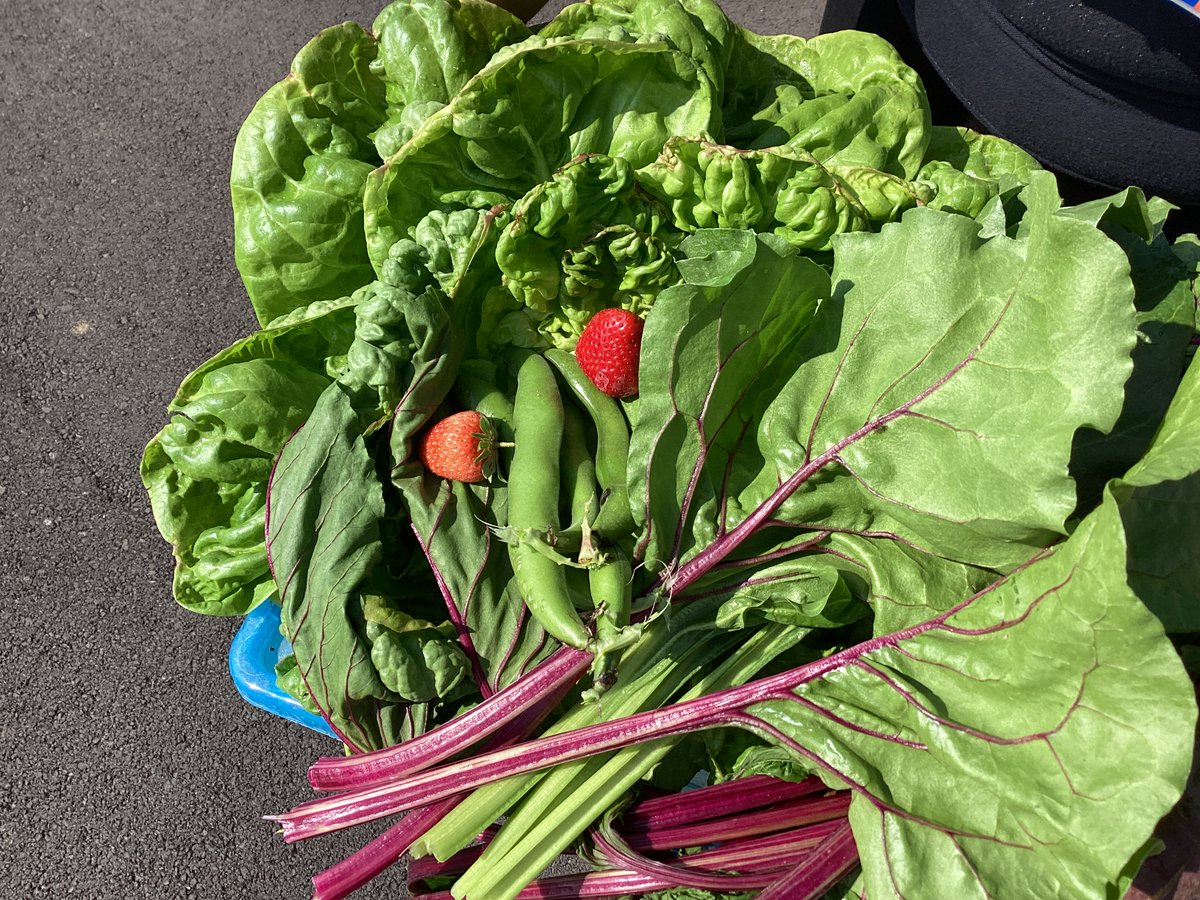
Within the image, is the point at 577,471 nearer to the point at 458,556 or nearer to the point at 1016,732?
the point at 458,556

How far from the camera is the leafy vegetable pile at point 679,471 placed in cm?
148

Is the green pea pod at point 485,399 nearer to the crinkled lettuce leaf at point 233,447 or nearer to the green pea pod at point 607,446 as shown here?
the green pea pod at point 607,446

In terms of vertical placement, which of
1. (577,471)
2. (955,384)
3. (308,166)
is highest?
(955,384)

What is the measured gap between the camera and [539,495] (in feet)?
6.17

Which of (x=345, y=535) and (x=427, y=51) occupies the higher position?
(x=427, y=51)

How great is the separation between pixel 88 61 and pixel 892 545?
4.59m

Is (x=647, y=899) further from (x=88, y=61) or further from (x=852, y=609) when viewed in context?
(x=88, y=61)

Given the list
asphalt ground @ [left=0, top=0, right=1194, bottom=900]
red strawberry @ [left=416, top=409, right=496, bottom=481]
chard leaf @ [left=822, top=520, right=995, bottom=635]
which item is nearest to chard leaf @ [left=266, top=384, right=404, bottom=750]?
red strawberry @ [left=416, top=409, right=496, bottom=481]

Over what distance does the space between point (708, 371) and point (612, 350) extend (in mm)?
293

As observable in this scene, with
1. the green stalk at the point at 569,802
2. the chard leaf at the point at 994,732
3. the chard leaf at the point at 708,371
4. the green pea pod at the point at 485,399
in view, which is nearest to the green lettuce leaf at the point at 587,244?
the chard leaf at the point at 708,371

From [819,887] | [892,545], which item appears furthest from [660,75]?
[819,887]

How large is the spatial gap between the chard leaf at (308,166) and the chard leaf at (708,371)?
2.93 ft

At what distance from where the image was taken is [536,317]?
2.17m

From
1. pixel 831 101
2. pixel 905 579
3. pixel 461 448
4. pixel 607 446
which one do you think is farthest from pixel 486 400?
pixel 831 101
